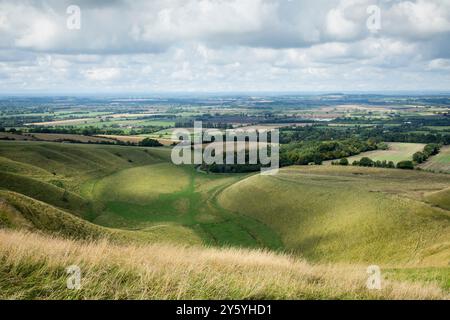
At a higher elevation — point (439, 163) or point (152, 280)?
point (152, 280)

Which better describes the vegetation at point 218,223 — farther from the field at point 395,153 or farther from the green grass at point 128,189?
the field at point 395,153

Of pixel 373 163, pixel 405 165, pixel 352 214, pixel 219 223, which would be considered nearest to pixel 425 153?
pixel 405 165

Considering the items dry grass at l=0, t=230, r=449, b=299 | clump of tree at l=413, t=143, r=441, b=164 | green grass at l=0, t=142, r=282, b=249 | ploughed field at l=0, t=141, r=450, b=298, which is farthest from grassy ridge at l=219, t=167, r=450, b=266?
clump of tree at l=413, t=143, r=441, b=164

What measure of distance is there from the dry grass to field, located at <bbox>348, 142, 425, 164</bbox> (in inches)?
4685

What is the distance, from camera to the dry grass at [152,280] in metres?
7.81

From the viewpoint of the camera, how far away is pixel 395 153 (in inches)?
5315

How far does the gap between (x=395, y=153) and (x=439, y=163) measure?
60.6 ft

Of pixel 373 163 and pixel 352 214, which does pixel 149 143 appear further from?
pixel 352 214

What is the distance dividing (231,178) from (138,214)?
3740 centimetres

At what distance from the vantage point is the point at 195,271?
31.1ft

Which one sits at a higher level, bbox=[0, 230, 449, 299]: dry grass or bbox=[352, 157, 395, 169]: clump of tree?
bbox=[0, 230, 449, 299]: dry grass

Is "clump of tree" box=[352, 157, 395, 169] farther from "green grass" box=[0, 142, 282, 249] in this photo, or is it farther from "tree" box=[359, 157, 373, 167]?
"green grass" box=[0, 142, 282, 249]

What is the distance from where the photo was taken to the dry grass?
7.81 m

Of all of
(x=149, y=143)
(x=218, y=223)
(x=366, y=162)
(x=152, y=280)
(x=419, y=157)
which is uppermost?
(x=152, y=280)
